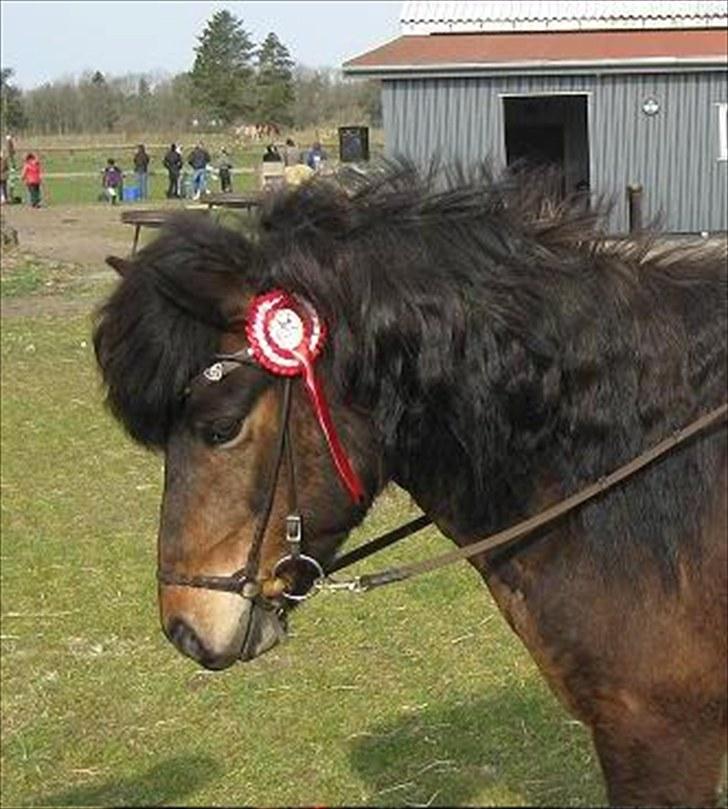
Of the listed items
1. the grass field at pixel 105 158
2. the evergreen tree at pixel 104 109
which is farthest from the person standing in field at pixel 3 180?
the evergreen tree at pixel 104 109

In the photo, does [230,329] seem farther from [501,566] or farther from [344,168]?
[501,566]

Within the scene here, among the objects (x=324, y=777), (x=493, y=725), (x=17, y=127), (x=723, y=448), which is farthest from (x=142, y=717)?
(x=17, y=127)

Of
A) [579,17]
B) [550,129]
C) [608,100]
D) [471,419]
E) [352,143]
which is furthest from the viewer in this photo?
[550,129]

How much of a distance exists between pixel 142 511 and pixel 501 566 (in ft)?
21.1

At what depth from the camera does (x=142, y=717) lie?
19.3 feet

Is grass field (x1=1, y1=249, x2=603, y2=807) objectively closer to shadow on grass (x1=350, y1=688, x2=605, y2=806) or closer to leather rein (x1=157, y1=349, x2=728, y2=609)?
shadow on grass (x1=350, y1=688, x2=605, y2=806)

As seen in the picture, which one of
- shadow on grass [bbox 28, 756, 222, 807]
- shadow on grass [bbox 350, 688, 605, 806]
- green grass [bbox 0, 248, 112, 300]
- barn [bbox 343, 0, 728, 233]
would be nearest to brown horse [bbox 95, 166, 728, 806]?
shadow on grass [bbox 350, 688, 605, 806]

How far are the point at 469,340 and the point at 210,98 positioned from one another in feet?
245

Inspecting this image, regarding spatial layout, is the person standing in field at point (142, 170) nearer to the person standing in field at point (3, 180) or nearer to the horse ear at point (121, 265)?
the person standing in field at point (3, 180)

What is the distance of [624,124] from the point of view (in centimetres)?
2411

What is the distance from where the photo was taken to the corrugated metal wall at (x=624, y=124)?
23.9 meters

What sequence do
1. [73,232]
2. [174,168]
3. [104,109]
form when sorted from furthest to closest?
1. [104,109]
2. [174,168]
3. [73,232]

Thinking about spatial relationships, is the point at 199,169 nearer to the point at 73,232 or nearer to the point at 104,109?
the point at 73,232

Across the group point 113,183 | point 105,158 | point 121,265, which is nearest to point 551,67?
point 113,183
